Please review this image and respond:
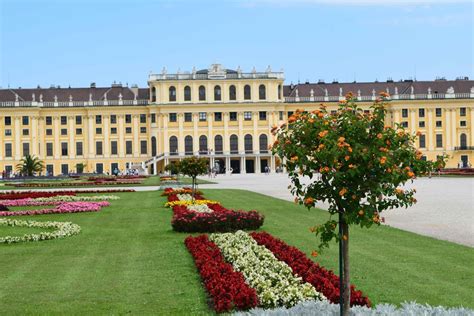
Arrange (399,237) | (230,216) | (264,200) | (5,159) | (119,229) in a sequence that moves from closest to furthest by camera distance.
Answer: (399,237) → (230,216) → (119,229) → (264,200) → (5,159)

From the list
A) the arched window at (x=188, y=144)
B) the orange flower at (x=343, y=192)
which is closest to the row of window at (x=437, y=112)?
the arched window at (x=188, y=144)

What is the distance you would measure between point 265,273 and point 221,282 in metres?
0.94

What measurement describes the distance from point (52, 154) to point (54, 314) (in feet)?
269

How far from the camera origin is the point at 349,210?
7.50 m

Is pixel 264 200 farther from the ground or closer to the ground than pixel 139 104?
closer to the ground

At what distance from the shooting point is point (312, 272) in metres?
10.6

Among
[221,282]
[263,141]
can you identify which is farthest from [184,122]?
[221,282]

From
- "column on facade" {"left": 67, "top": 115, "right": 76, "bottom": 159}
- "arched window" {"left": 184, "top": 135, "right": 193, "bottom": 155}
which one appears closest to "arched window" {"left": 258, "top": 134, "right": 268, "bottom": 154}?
"arched window" {"left": 184, "top": 135, "right": 193, "bottom": 155}

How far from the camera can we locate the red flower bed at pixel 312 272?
8932 mm

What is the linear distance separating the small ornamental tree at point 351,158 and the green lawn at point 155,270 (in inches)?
100

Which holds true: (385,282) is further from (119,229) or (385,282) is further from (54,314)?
(119,229)

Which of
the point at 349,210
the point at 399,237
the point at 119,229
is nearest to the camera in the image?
the point at 349,210

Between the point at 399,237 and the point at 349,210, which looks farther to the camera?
the point at 399,237

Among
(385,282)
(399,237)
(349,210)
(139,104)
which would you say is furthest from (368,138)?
(139,104)
